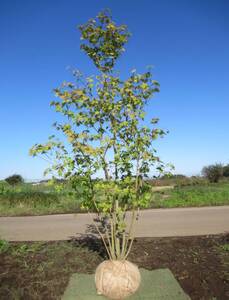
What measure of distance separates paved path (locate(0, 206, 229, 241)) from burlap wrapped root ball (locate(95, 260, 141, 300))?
315 centimetres

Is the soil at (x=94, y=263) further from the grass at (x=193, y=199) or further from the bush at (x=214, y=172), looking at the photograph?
the bush at (x=214, y=172)

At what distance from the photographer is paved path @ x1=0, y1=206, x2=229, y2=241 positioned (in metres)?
7.84

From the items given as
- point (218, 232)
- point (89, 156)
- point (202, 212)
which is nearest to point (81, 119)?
point (89, 156)

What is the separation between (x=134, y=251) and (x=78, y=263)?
1.14m

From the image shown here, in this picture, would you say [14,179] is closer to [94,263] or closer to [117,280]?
[94,263]

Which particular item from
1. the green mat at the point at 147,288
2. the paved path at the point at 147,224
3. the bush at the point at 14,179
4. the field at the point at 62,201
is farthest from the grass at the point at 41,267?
the bush at the point at 14,179

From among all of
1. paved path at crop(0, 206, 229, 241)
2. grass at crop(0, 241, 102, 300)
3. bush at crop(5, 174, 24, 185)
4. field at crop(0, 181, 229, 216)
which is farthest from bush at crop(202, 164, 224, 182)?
grass at crop(0, 241, 102, 300)

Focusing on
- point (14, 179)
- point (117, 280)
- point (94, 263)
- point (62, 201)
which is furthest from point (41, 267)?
point (14, 179)

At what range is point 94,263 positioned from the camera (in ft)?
18.7

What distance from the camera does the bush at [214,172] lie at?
21.1m

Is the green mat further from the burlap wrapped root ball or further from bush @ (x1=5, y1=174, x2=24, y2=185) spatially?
bush @ (x1=5, y1=174, x2=24, y2=185)

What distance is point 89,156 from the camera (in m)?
4.54

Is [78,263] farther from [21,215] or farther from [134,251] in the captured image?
[21,215]

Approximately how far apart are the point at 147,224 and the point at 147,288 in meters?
Result: 4.25
